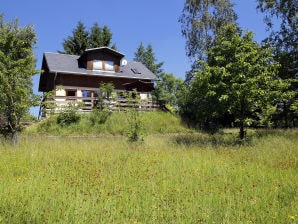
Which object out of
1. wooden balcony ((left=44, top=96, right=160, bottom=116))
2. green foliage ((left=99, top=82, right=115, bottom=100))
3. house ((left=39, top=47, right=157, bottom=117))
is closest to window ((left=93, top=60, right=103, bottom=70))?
house ((left=39, top=47, right=157, bottom=117))

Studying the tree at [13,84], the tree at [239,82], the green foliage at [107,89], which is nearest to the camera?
the tree at [13,84]

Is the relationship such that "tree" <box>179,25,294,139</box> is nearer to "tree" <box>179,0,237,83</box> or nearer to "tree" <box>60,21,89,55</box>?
"tree" <box>179,0,237,83</box>

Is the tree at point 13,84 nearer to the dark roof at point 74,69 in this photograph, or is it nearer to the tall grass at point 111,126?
the tall grass at point 111,126

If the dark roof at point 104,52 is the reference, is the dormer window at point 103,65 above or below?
below

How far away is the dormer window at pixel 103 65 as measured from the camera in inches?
1261

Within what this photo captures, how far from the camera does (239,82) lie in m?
13.3

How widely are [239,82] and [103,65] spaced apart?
21.6m

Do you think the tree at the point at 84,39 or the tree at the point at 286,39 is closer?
the tree at the point at 286,39

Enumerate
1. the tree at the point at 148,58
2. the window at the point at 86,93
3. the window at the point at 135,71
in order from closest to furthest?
the window at the point at 86,93, the window at the point at 135,71, the tree at the point at 148,58

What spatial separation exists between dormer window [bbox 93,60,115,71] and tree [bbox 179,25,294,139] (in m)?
19.7

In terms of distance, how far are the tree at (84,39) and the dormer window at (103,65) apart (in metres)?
14.7

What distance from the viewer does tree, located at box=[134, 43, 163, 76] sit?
2440 inches

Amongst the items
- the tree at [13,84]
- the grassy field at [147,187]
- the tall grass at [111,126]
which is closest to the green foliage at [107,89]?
the tall grass at [111,126]

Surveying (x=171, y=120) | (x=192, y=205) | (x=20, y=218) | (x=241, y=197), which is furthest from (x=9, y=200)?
(x=171, y=120)
